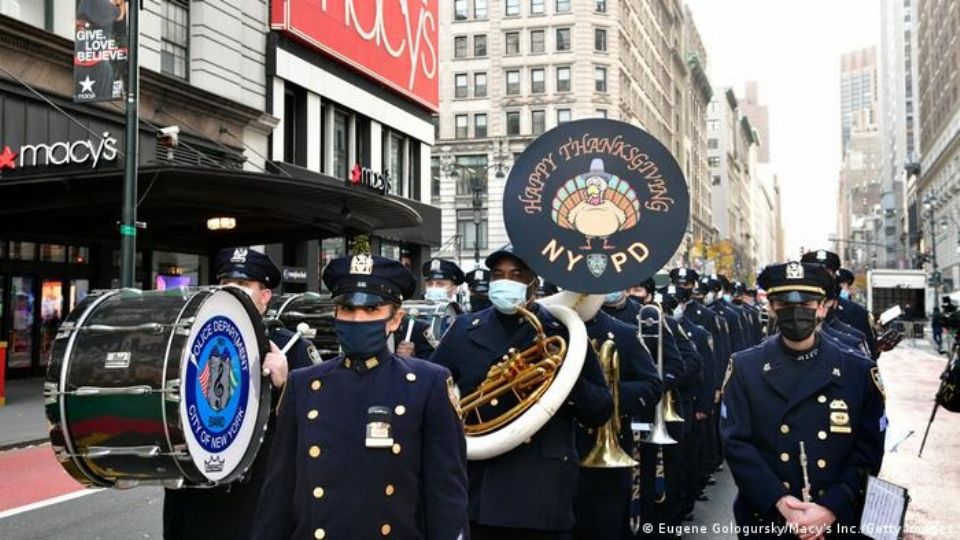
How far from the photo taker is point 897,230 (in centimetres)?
13925

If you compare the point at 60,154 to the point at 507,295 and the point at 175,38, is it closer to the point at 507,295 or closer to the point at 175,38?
the point at 175,38

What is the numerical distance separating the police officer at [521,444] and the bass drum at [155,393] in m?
1.11

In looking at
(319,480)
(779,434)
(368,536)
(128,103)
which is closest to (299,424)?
(319,480)

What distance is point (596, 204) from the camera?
15.7 feet

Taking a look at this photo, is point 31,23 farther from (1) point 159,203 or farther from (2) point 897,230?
(2) point 897,230

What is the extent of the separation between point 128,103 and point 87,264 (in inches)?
366

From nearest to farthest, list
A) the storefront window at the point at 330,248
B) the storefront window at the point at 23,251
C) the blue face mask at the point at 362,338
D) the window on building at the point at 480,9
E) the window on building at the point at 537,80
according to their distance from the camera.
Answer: the blue face mask at the point at 362,338 < the storefront window at the point at 23,251 < the storefront window at the point at 330,248 < the window on building at the point at 537,80 < the window on building at the point at 480,9

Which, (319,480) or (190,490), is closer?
(319,480)

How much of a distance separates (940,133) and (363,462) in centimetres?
9096

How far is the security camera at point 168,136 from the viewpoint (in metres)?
18.6

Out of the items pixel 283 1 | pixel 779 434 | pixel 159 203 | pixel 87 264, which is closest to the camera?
pixel 779 434

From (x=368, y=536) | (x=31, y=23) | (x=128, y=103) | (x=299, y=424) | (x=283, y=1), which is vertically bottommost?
(x=368, y=536)

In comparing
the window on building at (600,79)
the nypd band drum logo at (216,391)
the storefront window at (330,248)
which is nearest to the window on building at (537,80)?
the window on building at (600,79)

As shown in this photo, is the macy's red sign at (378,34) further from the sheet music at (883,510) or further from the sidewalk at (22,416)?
the sheet music at (883,510)
